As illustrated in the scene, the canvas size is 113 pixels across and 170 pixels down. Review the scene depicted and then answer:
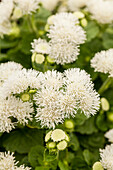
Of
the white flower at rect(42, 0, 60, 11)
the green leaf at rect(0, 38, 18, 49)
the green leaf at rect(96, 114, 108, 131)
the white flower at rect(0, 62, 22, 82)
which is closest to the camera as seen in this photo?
the white flower at rect(0, 62, 22, 82)

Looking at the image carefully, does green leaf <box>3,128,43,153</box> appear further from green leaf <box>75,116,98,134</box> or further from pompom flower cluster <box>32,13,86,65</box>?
pompom flower cluster <box>32,13,86,65</box>

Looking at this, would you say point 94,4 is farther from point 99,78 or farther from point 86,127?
point 86,127

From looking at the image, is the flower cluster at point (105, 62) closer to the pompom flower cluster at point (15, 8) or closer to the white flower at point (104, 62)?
the white flower at point (104, 62)

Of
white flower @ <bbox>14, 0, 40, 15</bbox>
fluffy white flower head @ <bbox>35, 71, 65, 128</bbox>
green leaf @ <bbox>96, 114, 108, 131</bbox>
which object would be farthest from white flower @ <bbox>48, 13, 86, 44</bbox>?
green leaf @ <bbox>96, 114, 108, 131</bbox>

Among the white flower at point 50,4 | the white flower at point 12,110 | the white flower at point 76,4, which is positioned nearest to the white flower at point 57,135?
the white flower at point 12,110

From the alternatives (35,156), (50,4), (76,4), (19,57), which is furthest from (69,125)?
(50,4)
